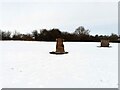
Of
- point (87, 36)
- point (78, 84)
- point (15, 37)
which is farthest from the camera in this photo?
point (87, 36)

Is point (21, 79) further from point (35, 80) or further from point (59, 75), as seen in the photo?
point (59, 75)

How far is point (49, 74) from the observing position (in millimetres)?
6723

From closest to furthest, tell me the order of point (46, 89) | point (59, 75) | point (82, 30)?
point (46, 89) → point (59, 75) → point (82, 30)

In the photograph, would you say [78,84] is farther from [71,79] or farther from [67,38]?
[67,38]

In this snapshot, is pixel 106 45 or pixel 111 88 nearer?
pixel 111 88

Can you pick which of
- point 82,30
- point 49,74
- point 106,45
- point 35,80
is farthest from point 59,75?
point 82,30

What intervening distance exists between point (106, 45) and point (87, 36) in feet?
68.2

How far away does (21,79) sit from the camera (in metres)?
6.02

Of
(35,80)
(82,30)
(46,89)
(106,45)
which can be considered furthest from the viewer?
(82,30)

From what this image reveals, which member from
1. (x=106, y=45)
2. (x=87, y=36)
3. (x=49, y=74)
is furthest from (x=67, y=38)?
(x=49, y=74)

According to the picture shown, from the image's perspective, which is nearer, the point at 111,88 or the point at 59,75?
the point at 111,88

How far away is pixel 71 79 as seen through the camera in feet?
19.9

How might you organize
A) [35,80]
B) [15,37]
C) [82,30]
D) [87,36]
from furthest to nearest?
1. [82,30]
2. [87,36]
3. [15,37]
4. [35,80]

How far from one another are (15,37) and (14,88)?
114 feet
